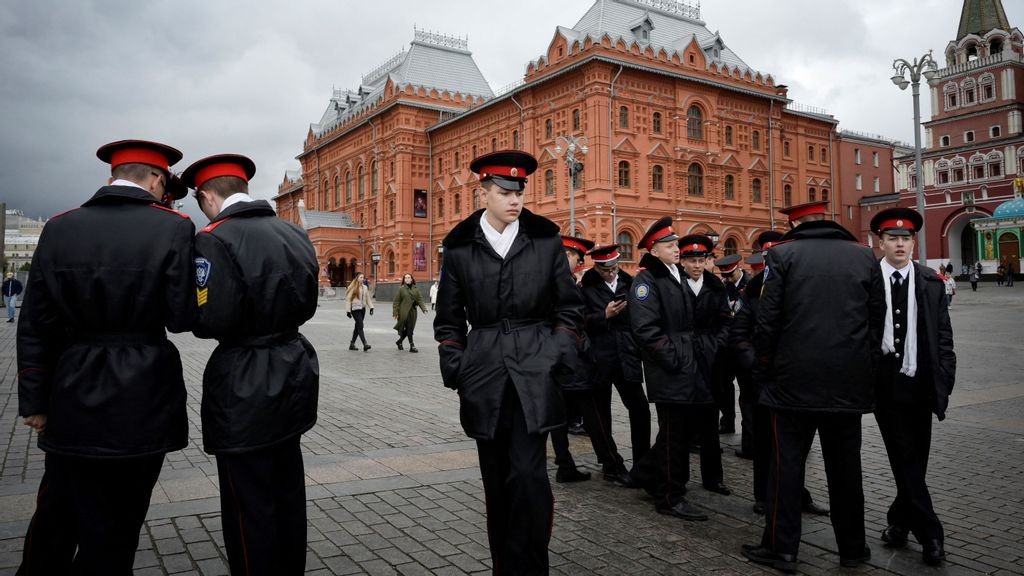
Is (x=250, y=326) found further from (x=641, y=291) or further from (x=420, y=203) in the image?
(x=420, y=203)

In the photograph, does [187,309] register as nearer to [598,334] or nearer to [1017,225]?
[598,334]

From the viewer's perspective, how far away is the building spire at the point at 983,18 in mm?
61062

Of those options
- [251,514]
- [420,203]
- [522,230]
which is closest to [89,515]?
[251,514]

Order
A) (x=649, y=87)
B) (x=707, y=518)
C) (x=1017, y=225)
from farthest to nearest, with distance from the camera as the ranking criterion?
1. (x=1017, y=225)
2. (x=649, y=87)
3. (x=707, y=518)

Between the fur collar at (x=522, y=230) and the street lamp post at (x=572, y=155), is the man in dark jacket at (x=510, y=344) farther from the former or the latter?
the street lamp post at (x=572, y=155)

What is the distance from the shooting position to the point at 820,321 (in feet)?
13.9

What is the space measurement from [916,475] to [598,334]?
2.89m

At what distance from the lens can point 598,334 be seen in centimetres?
665

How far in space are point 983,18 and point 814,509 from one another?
7332 cm

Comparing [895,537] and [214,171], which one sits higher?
[214,171]

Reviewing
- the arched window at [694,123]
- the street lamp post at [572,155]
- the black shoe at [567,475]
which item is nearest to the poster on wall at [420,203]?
the street lamp post at [572,155]

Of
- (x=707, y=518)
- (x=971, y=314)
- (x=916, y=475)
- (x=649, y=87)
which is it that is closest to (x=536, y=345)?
(x=707, y=518)

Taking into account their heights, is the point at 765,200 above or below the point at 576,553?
above

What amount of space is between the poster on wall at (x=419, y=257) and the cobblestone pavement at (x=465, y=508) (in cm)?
4452
